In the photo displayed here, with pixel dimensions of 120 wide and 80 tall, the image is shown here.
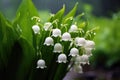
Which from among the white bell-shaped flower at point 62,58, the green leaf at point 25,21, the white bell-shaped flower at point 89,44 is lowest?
the white bell-shaped flower at point 62,58

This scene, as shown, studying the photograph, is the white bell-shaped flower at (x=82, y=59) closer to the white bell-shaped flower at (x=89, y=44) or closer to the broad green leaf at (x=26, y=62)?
the white bell-shaped flower at (x=89, y=44)

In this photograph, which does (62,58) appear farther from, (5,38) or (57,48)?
(5,38)

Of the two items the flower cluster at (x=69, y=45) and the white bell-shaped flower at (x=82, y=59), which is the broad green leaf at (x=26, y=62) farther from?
the white bell-shaped flower at (x=82, y=59)

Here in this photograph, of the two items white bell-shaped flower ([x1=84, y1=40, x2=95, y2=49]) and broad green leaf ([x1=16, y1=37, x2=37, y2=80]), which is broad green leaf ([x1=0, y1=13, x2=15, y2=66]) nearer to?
broad green leaf ([x1=16, y1=37, x2=37, y2=80])

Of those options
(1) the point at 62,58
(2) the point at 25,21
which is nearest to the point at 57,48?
(1) the point at 62,58

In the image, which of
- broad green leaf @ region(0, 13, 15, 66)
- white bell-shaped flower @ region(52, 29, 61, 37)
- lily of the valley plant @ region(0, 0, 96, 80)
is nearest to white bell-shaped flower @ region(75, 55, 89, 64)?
lily of the valley plant @ region(0, 0, 96, 80)

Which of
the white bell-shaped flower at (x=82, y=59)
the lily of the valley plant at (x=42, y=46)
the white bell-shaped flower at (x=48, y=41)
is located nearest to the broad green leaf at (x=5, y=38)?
the lily of the valley plant at (x=42, y=46)

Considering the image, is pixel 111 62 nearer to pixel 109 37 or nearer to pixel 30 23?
pixel 109 37

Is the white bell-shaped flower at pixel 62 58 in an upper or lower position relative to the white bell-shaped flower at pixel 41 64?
upper
